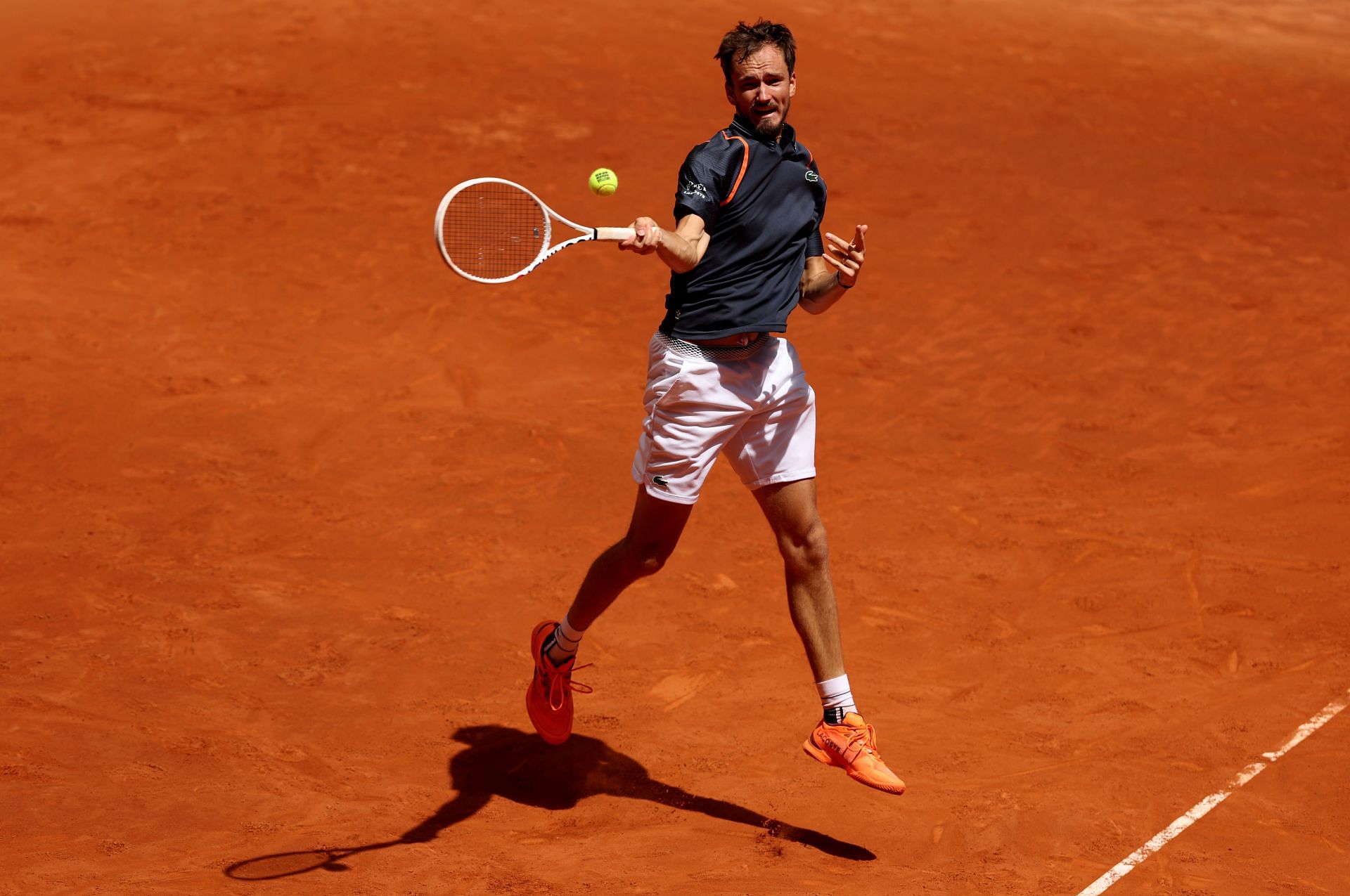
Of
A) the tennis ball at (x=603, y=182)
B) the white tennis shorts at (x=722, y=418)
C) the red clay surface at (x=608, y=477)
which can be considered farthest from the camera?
the red clay surface at (x=608, y=477)

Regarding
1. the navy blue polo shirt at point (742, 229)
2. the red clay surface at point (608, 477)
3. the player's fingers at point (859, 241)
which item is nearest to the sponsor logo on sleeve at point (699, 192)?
the navy blue polo shirt at point (742, 229)

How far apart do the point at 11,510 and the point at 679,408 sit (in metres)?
3.98

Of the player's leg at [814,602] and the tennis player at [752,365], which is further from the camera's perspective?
the player's leg at [814,602]

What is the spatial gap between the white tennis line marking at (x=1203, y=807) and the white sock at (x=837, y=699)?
89 cm

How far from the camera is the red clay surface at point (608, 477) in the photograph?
14.9ft

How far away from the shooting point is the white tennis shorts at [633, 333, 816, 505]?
432cm

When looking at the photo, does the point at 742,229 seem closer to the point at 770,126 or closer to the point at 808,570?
the point at 770,126

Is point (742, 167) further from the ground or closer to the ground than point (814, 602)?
further from the ground

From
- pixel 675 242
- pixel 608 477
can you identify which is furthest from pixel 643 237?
pixel 608 477

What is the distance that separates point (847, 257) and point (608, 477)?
10.8 feet

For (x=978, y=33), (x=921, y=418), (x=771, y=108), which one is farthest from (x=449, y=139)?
(x=771, y=108)

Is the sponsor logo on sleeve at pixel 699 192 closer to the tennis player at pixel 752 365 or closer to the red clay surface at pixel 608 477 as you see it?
the tennis player at pixel 752 365

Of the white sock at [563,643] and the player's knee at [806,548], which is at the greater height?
the player's knee at [806,548]

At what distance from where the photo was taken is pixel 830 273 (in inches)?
183
